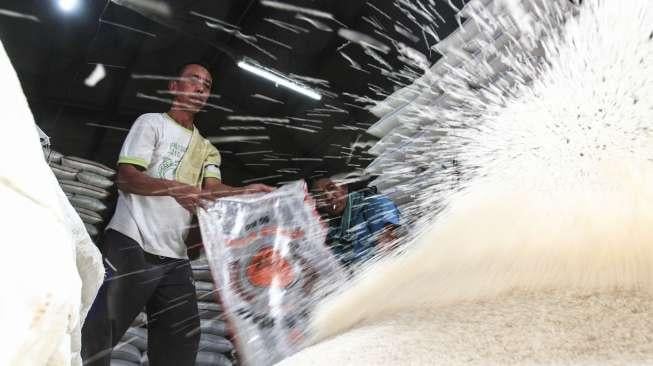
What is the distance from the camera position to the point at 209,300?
6.32 ft

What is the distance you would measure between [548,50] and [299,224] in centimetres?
59

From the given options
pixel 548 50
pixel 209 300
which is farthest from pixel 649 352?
pixel 209 300

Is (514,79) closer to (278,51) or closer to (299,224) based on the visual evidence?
(299,224)

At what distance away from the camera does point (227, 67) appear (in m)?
2.61

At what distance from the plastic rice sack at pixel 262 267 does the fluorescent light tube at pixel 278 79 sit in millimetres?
1239

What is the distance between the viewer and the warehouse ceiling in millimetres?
2355

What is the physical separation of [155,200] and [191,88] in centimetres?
27

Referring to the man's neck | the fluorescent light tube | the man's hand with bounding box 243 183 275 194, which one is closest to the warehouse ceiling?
the fluorescent light tube

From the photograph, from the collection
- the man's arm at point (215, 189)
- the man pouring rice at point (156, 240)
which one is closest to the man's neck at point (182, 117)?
the man pouring rice at point (156, 240)

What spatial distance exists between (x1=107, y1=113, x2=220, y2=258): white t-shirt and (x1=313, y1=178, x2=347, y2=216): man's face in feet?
1.20

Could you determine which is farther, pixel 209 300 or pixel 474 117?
pixel 209 300

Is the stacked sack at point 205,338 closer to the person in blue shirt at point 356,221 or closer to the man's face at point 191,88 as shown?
the person in blue shirt at point 356,221

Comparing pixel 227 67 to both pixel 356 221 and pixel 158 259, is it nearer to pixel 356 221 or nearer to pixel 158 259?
pixel 356 221

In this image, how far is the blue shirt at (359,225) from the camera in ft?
4.06
